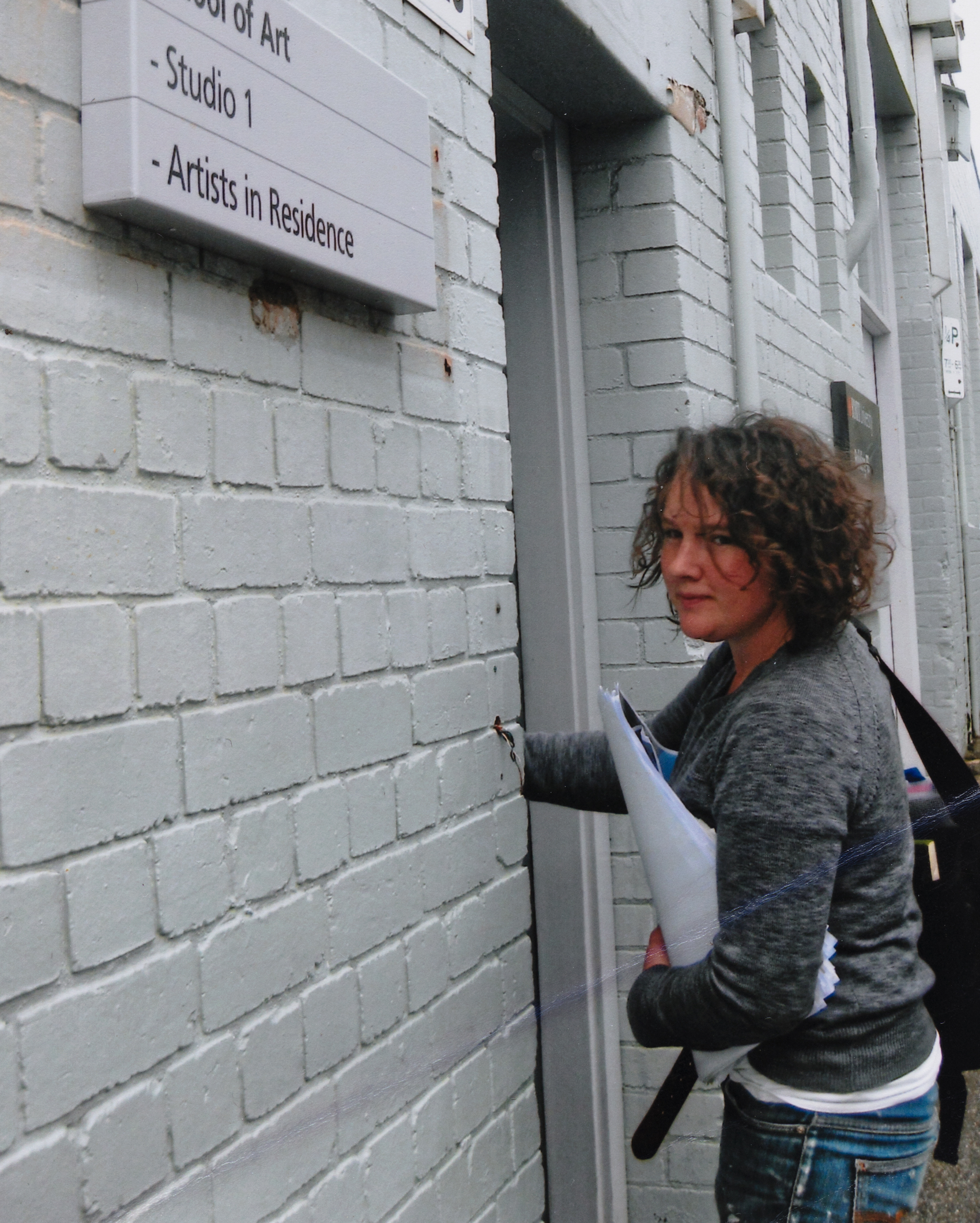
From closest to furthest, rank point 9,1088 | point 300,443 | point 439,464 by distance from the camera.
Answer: point 9,1088, point 300,443, point 439,464

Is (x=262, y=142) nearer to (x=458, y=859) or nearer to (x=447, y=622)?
(x=447, y=622)

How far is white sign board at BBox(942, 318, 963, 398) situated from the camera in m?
7.97

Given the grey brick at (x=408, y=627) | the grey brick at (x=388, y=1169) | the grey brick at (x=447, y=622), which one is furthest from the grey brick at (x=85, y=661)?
the grey brick at (x=388, y=1169)

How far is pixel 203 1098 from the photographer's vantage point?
139cm

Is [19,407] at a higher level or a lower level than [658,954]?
higher

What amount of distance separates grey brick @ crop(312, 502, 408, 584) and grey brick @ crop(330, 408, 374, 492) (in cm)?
3

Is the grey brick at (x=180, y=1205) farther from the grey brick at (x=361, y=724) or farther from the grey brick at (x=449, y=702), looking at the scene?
the grey brick at (x=449, y=702)

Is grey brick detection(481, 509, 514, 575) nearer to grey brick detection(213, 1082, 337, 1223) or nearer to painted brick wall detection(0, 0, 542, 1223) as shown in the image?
painted brick wall detection(0, 0, 542, 1223)

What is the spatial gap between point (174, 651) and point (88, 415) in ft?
0.91

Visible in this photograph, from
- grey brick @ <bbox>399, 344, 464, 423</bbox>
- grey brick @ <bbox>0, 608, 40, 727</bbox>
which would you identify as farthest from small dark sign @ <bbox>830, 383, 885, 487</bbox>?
grey brick @ <bbox>0, 608, 40, 727</bbox>

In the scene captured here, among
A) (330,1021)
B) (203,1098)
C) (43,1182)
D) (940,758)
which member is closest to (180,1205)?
(203,1098)

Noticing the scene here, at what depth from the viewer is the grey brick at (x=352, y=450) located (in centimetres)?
169

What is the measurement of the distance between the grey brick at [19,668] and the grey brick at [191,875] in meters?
0.24

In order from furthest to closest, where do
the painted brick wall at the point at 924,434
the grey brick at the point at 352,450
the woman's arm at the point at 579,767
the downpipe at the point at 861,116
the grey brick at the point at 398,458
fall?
the painted brick wall at the point at 924,434, the downpipe at the point at 861,116, the woman's arm at the point at 579,767, the grey brick at the point at 398,458, the grey brick at the point at 352,450
